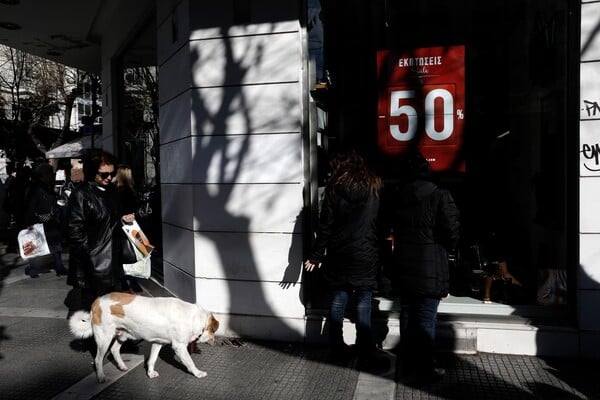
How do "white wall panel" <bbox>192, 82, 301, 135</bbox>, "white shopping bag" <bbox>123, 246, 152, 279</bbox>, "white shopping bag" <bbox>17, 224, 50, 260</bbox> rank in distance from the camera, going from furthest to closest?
"white shopping bag" <bbox>17, 224, 50, 260</bbox>
"white shopping bag" <bbox>123, 246, 152, 279</bbox>
"white wall panel" <bbox>192, 82, 301, 135</bbox>

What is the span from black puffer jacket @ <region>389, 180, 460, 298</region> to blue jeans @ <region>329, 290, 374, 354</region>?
475 millimetres

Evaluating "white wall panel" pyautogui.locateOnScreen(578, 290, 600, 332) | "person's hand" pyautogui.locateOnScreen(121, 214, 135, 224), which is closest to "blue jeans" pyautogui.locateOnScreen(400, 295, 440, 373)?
"white wall panel" pyautogui.locateOnScreen(578, 290, 600, 332)

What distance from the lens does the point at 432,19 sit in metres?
5.65

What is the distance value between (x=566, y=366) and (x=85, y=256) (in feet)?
14.7

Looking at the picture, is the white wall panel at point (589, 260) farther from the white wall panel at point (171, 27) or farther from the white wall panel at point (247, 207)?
the white wall panel at point (171, 27)

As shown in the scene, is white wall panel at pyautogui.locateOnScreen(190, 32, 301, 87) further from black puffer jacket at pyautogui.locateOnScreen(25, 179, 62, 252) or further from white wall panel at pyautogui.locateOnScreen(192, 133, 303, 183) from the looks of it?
black puffer jacket at pyautogui.locateOnScreen(25, 179, 62, 252)

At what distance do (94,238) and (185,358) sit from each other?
1.47 m

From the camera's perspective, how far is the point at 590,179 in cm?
473

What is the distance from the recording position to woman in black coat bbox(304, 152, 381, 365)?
4676 mm

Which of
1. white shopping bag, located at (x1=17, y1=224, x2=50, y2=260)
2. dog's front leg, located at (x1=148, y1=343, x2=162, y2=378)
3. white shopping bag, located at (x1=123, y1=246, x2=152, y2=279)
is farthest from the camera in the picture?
white shopping bag, located at (x1=17, y1=224, x2=50, y2=260)

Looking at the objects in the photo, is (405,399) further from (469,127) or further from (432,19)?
(432,19)

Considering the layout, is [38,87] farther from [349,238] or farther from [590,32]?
[590,32]

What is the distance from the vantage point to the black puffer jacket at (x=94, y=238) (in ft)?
15.8

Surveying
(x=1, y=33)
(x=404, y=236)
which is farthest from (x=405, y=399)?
A: (x=1, y=33)
